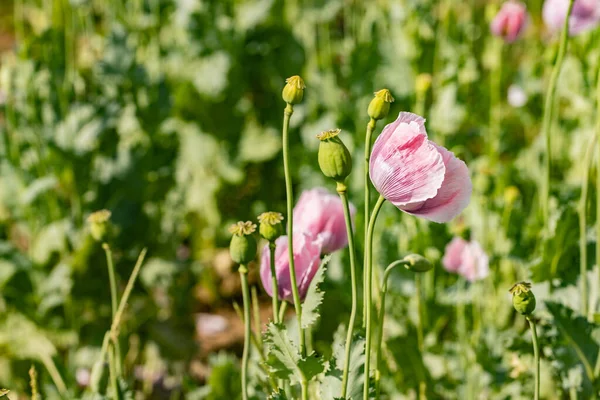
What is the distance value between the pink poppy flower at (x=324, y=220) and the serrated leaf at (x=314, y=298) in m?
0.12

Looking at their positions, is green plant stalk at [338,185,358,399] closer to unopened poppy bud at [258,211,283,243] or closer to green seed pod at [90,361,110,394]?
unopened poppy bud at [258,211,283,243]

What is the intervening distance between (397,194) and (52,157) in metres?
1.11

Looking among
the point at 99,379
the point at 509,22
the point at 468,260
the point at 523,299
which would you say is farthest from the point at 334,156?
the point at 509,22

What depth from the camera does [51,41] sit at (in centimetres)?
160

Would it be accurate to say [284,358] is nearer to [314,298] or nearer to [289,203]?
[314,298]

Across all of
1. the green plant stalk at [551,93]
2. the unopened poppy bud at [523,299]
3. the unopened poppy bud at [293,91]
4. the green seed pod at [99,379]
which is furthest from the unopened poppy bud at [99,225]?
the green plant stalk at [551,93]

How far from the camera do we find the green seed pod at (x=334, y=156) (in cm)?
63

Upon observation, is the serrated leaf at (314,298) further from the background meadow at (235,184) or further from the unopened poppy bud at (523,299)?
the background meadow at (235,184)

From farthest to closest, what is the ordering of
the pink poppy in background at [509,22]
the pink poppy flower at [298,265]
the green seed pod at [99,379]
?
the pink poppy in background at [509,22], the green seed pod at [99,379], the pink poppy flower at [298,265]

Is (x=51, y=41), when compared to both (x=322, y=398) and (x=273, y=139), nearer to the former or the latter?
(x=273, y=139)

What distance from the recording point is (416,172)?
63 cm

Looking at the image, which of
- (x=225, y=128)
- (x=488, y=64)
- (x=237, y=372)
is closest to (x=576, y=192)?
(x=237, y=372)

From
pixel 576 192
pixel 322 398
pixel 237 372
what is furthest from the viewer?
pixel 576 192

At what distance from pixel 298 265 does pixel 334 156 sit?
184mm
